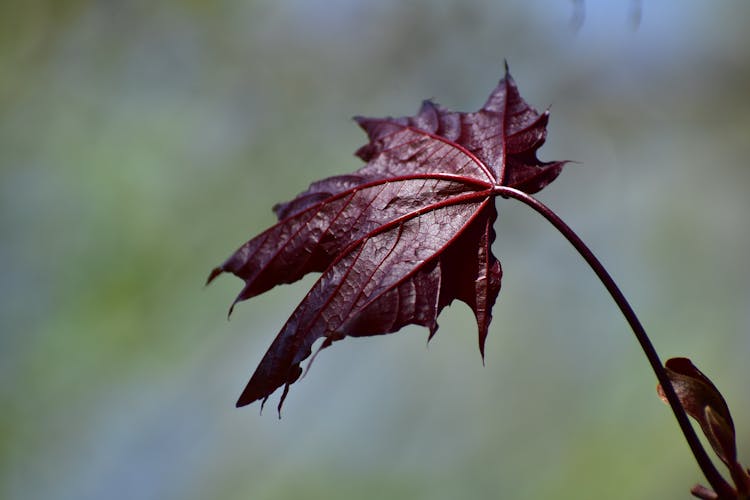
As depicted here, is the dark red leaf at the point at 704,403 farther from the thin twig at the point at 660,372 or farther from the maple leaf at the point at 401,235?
the maple leaf at the point at 401,235

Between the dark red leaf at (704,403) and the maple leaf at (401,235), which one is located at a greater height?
the maple leaf at (401,235)

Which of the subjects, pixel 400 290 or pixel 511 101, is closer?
pixel 400 290

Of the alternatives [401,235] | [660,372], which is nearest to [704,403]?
[660,372]

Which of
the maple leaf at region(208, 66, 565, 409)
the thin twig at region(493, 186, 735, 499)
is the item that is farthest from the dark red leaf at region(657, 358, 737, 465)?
the maple leaf at region(208, 66, 565, 409)

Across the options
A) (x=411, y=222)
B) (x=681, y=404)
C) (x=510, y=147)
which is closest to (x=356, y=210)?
(x=411, y=222)

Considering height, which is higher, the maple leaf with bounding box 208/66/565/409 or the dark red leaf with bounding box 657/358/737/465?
the maple leaf with bounding box 208/66/565/409

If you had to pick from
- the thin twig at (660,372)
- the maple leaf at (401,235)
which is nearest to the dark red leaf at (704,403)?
the thin twig at (660,372)

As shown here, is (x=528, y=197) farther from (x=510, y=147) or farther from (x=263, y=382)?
(x=263, y=382)

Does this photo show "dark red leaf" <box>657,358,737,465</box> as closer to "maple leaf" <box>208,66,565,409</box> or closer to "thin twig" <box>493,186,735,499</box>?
"thin twig" <box>493,186,735,499</box>
